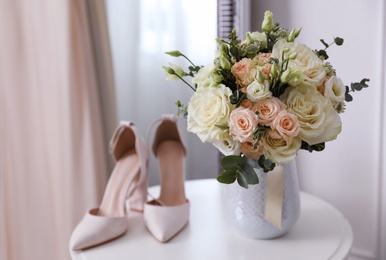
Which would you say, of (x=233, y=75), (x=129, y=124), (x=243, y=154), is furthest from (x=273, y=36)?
(x=129, y=124)

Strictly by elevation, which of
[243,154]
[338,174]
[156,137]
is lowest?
[338,174]

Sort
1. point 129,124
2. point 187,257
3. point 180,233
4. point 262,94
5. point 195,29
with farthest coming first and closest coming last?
point 195,29 → point 129,124 → point 180,233 → point 187,257 → point 262,94

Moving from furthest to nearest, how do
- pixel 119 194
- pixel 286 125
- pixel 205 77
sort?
pixel 119 194 → pixel 205 77 → pixel 286 125

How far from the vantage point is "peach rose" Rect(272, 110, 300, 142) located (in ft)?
2.43

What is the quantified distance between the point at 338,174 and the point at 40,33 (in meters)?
0.96

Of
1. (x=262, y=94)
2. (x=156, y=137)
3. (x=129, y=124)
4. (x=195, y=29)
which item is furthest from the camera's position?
(x=195, y=29)

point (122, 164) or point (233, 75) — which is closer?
point (233, 75)

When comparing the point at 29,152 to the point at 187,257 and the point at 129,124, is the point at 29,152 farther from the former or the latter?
the point at 187,257

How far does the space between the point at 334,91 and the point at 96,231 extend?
58cm

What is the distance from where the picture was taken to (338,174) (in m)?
1.35

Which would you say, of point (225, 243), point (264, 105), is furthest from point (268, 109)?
point (225, 243)

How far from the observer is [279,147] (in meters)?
0.76

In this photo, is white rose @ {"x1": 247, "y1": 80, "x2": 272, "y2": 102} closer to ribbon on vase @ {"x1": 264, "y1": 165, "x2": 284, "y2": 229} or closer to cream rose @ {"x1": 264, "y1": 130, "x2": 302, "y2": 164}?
cream rose @ {"x1": 264, "y1": 130, "x2": 302, "y2": 164}

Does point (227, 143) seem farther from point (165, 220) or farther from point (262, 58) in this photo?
point (165, 220)
